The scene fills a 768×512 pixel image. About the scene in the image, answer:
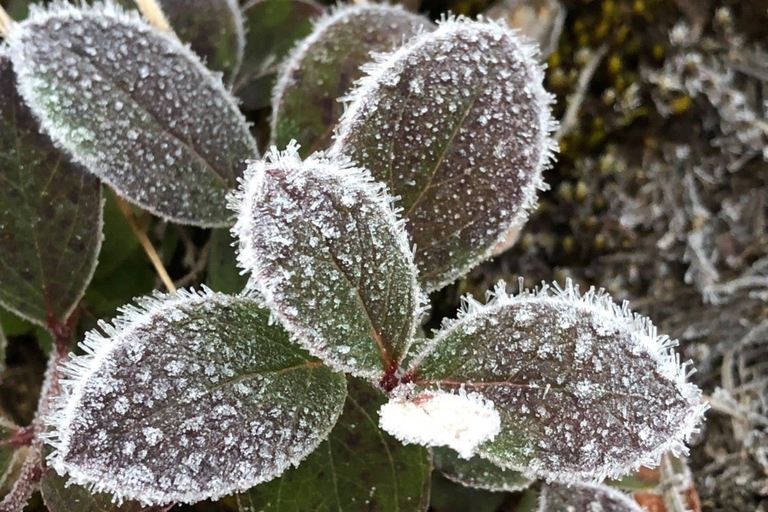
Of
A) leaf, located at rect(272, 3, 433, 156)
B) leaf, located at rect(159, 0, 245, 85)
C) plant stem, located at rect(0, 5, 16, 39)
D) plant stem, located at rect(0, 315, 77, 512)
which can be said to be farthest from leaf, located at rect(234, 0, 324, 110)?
plant stem, located at rect(0, 315, 77, 512)

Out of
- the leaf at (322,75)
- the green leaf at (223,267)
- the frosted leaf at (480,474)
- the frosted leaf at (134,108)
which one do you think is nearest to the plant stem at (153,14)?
the frosted leaf at (134,108)

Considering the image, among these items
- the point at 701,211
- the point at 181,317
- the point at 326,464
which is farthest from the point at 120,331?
the point at 701,211

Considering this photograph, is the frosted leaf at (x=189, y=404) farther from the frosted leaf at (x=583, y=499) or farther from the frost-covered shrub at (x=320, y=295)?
→ the frosted leaf at (x=583, y=499)

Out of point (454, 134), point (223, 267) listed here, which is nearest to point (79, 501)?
point (223, 267)

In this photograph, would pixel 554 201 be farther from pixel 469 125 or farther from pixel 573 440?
pixel 573 440

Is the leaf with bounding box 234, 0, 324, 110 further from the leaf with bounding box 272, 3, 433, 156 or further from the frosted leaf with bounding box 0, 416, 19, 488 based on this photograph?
the frosted leaf with bounding box 0, 416, 19, 488

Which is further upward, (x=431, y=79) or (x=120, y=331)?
(x=431, y=79)
